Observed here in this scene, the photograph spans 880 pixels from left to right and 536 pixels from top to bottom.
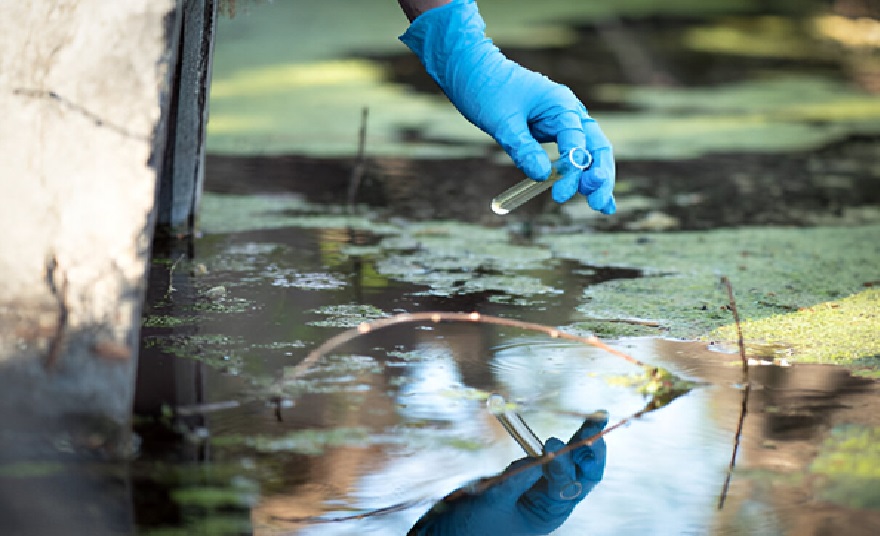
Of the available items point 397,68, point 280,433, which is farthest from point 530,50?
point 280,433

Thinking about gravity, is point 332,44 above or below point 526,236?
above

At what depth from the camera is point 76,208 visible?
131cm

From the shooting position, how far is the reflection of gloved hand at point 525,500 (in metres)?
1.15

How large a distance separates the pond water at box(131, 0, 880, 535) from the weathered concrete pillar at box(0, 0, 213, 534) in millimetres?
98

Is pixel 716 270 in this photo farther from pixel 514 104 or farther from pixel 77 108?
pixel 77 108

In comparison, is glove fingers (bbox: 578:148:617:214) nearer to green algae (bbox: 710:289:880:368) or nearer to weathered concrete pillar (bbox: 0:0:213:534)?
green algae (bbox: 710:289:880:368)

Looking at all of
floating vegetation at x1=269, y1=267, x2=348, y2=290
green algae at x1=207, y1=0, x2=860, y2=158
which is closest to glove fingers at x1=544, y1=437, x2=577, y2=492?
floating vegetation at x1=269, y1=267, x2=348, y2=290

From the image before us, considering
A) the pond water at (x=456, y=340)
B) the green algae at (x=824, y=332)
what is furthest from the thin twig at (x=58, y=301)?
the green algae at (x=824, y=332)

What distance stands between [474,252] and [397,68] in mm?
3330

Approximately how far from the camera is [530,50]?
239 inches

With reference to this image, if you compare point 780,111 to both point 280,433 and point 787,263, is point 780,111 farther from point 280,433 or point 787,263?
point 280,433

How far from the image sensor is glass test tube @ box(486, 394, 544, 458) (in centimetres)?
135

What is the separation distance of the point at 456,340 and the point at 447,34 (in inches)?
19.8

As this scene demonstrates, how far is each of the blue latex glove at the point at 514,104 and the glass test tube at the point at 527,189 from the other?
0.5 inches
